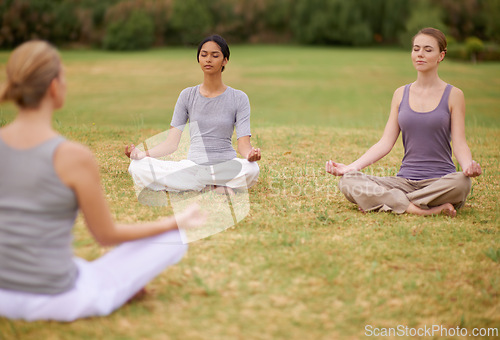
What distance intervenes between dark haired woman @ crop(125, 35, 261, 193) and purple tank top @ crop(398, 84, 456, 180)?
159 centimetres

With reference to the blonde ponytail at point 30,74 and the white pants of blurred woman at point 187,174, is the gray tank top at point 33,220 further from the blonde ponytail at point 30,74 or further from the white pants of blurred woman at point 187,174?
the white pants of blurred woman at point 187,174

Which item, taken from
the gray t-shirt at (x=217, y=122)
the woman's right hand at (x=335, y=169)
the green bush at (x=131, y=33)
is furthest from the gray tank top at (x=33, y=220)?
the green bush at (x=131, y=33)

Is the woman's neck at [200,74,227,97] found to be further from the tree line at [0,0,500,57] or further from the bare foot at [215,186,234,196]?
the tree line at [0,0,500,57]

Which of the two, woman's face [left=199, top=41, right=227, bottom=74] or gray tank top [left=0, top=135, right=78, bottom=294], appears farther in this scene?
woman's face [left=199, top=41, right=227, bottom=74]

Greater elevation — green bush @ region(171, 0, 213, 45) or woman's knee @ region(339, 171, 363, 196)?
green bush @ region(171, 0, 213, 45)

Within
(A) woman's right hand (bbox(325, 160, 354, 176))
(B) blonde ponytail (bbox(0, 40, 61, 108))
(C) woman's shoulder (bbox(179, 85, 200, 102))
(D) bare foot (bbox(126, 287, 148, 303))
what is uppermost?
(B) blonde ponytail (bbox(0, 40, 61, 108))

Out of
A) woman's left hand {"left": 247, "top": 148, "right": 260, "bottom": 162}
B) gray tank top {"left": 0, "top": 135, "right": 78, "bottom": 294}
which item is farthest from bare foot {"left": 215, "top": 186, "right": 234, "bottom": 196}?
gray tank top {"left": 0, "top": 135, "right": 78, "bottom": 294}

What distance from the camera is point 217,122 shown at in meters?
5.60

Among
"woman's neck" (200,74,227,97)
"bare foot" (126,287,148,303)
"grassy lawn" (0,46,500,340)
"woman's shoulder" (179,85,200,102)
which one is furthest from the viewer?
"woman's shoulder" (179,85,200,102)

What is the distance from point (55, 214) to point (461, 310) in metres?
2.49

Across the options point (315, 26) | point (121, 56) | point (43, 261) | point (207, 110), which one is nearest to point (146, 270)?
point (43, 261)

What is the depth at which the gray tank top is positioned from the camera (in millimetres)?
2553

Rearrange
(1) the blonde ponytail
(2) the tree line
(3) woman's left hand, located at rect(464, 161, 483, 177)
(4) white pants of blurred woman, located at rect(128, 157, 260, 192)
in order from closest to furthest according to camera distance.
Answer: (1) the blonde ponytail → (3) woman's left hand, located at rect(464, 161, 483, 177) → (4) white pants of blurred woman, located at rect(128, 157, 260, 192) → (2) the tree line

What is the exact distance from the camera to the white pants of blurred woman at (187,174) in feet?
17.6
